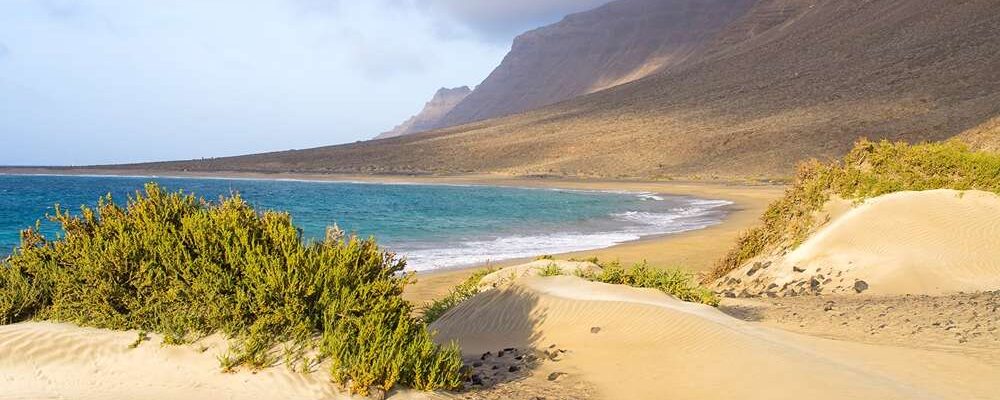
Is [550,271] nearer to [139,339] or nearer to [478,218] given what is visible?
[139,339]

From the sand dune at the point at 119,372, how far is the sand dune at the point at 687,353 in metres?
2.35

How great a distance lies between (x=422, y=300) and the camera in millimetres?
14562

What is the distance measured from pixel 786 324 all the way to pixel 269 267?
654 centimetres

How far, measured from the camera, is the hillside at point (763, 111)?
64.8 m

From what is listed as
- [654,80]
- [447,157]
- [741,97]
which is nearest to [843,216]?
[741,97]

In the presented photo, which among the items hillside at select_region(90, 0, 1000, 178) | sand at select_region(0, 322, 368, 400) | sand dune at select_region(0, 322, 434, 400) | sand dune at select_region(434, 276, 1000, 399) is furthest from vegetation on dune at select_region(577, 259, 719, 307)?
hillside at select_region(90, 0, 1000, 178)

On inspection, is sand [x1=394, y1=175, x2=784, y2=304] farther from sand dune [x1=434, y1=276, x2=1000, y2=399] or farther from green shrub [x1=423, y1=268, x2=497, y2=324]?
sand dune [x1=434, y1=276, x2=1000, y2=399]

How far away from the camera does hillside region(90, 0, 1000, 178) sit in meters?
64.8

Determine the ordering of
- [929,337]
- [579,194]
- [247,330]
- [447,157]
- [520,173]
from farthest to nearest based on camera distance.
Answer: [447,157] → [520,173] → [579,194] → [929,337] → [247,330]

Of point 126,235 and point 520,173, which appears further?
point 520,173

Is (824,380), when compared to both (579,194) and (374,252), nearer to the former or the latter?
(374,252)

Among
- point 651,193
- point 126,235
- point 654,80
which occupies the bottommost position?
point 651,193

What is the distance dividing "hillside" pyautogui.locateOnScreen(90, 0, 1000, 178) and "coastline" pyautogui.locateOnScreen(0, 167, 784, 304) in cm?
637

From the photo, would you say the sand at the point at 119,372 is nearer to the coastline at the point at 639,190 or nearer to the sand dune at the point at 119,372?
the sand dune at the point at 119,372
